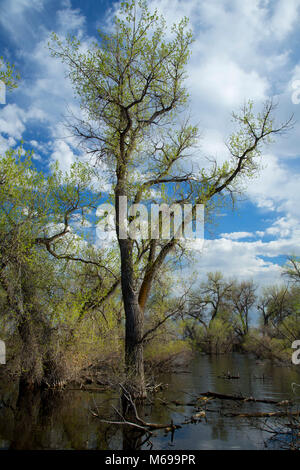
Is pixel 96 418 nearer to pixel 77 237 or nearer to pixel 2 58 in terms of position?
pixel 77 237

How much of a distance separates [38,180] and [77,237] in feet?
11.2

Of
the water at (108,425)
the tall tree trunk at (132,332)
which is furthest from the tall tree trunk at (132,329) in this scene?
the water at (108,425)

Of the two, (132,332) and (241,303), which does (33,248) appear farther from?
(241,303)

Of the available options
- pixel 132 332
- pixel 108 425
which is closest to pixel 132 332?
pixel 132 332

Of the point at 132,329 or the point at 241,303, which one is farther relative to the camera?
the point at 241,303

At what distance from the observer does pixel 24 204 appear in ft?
45.2

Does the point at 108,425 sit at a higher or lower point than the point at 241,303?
lower

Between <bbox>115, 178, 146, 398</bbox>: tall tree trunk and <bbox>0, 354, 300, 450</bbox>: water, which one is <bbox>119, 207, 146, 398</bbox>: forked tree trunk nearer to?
<bbox>115, 178, 146, 398</bbox>: tall tree trunk

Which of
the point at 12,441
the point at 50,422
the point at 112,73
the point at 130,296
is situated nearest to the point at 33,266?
the point at 130,296

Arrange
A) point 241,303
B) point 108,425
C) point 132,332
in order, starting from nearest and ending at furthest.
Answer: point 108,425, point 132,332, point 241,303

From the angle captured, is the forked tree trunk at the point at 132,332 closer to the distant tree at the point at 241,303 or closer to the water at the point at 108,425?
the water at the point at 108,425

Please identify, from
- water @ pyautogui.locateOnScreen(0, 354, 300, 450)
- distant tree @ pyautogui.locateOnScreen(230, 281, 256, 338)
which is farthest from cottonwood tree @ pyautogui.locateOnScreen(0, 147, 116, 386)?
distant tree @ pyautogui.locateOnScreen(230, 281, 256, 338)

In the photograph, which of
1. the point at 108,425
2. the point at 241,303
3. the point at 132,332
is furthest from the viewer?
the point at 241,303

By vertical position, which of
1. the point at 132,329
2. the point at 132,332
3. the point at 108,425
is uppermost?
the point at 132,329
